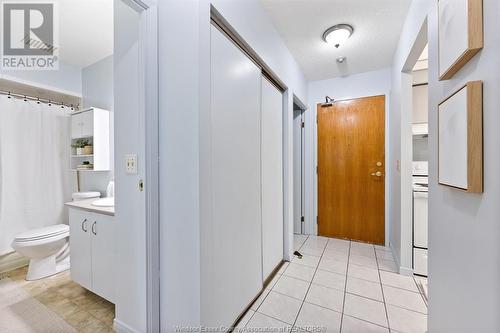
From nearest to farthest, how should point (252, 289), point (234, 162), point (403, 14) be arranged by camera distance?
point (234, 162) < point (252, 289) < point (403, 14)

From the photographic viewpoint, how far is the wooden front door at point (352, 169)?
115 inches

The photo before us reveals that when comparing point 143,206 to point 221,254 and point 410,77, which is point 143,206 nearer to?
point 221,254

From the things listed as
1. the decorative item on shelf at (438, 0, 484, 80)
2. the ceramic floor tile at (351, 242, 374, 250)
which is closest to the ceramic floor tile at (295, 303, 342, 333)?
the ceramic floor tile at (351, 242, 374, 250)

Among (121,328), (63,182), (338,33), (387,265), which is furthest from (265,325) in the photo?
(63,182)

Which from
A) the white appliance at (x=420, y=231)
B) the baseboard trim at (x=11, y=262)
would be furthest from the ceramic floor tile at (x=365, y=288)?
the baseboard trim at (x=11, y=262)

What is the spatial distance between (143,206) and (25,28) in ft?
7.93

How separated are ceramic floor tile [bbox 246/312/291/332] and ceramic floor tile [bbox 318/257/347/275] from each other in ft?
3.17

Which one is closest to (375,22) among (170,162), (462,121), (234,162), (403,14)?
(403,14)

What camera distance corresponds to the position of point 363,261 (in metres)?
2.44

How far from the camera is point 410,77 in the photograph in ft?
6.81

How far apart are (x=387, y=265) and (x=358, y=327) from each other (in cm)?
118

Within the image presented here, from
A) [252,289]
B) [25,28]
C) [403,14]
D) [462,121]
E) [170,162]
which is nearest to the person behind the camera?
[462,121]

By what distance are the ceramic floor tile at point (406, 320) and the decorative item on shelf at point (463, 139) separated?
43.3 inches

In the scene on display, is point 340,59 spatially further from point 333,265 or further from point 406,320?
point 406,320
